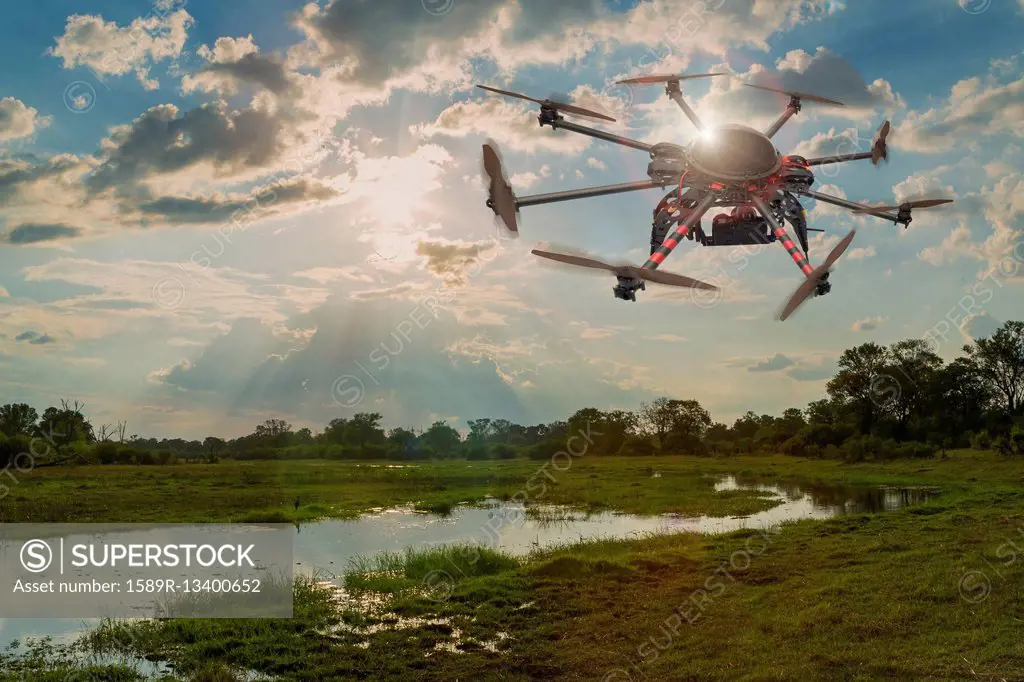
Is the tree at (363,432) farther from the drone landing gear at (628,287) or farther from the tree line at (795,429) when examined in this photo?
the drone landing gear at (628,287)

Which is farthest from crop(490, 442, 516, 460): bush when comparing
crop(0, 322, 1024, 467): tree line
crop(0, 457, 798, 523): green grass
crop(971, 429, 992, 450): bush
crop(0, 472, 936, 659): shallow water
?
crop(971, 429, 992, 450): bush

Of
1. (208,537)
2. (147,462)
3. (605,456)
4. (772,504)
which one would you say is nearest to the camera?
(208,537)

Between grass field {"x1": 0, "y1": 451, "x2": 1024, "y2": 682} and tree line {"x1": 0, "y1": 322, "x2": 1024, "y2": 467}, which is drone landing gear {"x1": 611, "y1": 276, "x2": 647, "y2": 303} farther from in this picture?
tree line {"x1": 0, "y1": 322, "x2": 1024, "y2": 467}

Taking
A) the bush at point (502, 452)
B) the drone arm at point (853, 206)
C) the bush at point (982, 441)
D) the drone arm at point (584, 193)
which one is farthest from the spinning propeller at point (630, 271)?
the bush at point (502, 452)

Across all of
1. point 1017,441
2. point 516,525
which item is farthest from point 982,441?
point 516,525

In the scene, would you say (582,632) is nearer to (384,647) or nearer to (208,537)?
(384,647)

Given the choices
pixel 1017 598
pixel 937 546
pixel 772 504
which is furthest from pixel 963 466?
pixel 1017 598
